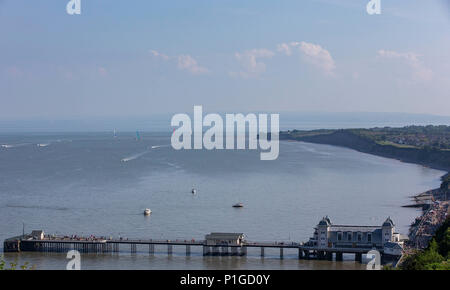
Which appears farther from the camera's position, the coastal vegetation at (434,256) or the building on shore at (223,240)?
the building on shore at (223,240)

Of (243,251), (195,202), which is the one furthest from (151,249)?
(195,202)

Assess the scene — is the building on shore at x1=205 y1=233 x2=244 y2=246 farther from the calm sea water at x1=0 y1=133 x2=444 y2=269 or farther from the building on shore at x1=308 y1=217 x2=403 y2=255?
the building on shore at x1=308 y1=217 x2=403 y2=255

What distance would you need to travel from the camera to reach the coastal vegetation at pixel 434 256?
10.8 m

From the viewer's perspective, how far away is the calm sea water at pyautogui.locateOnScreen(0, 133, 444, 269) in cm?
1684

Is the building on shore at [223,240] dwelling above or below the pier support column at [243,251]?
above

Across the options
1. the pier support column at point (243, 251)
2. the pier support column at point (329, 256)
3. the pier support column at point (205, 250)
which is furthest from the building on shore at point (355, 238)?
the pier support column at point (205, 250)

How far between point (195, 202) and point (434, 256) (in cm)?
1385

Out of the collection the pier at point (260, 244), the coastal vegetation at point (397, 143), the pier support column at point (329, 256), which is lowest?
the pier support column at point (329, 256)

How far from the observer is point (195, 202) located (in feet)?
81.8

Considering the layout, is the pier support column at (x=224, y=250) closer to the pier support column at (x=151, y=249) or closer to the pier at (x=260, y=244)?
the pier at (x=260, y=244)

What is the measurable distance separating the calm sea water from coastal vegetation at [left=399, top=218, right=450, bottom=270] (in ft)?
7.66

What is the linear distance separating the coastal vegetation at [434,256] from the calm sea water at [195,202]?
234 centimetres
